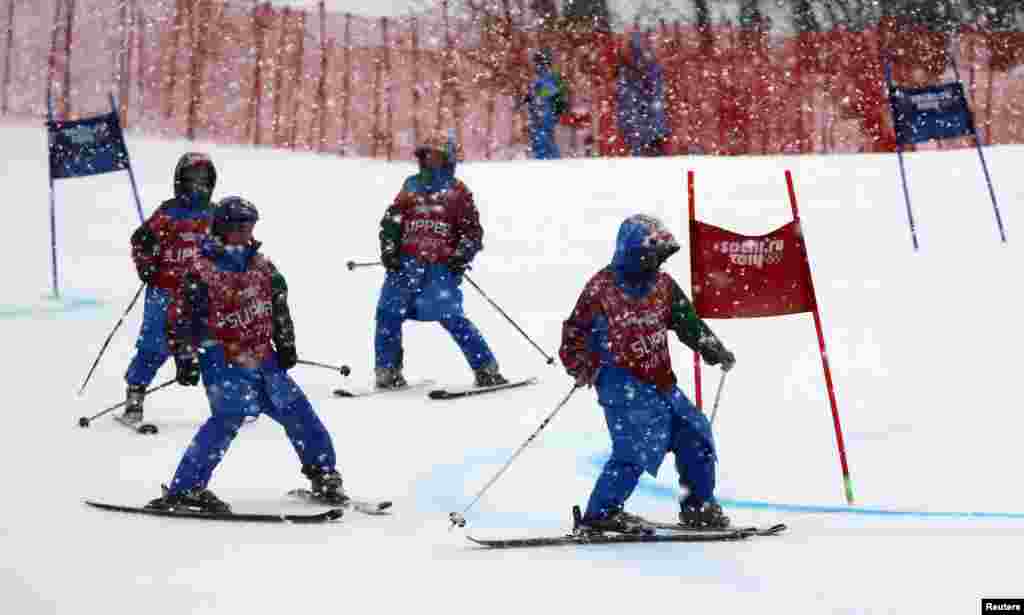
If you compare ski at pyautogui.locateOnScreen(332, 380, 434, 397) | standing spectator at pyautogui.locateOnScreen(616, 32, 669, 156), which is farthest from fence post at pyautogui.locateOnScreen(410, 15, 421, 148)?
ski at pyautogui.locateOnScreen(332, 380, 434, 397)

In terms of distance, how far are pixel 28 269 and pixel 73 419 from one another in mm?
7945

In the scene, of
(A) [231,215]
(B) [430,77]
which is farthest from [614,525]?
(B) [430,77]

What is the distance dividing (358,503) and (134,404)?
9.37ft

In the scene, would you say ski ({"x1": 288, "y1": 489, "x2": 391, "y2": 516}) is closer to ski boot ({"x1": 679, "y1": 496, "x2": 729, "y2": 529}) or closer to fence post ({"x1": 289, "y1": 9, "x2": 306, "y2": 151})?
ski boot ({"x1": 679, "y1": 496, "x2": 729, "y2": 529})

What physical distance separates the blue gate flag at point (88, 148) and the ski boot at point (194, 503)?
680 centimetres

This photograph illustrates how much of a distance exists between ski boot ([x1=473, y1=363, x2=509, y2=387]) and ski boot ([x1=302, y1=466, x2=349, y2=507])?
338 centimetres

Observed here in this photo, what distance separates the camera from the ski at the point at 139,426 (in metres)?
8.90

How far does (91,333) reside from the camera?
13.1 meters

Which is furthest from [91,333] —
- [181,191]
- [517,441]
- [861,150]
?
[861,150]

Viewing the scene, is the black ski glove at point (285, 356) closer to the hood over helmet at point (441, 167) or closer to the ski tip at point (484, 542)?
the ski tip at point (484, 542)

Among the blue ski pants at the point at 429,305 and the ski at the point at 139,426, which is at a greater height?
the blue ski pants at the point at 429,305

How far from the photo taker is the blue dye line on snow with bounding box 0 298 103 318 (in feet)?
46.5

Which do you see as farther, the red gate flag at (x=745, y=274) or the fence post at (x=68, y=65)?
the fence post at (x=68, y=65)

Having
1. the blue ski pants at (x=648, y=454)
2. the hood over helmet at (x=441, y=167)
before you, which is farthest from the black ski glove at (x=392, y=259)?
the blue ski pants at (x=648, y=454)
